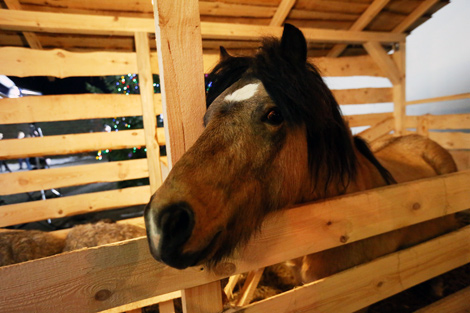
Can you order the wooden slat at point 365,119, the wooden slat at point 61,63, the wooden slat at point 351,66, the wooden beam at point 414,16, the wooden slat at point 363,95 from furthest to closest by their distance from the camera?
the wooden slat at point 365,119, the wooden slat at point 363,95, the wooden slat at point 351,66, the wooden beam at point 414,16, the wooden slat at point 61,63

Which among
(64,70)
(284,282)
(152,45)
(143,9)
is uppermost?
(143,9)

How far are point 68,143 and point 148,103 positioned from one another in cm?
142

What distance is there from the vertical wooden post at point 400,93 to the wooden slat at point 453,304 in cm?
475

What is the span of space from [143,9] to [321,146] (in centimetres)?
A: 375

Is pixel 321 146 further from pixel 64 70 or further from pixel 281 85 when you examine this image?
pixel 64 70

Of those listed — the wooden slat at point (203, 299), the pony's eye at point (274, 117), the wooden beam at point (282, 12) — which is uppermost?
the wooden beam at point (282, 12)

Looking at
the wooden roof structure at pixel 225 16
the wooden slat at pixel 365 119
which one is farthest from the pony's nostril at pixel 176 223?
the wooden slat at pixel 365 119

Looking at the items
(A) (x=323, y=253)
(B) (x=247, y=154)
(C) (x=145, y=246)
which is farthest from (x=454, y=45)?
(C) (x=145, y=246)

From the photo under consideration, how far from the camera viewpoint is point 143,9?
3.58 m

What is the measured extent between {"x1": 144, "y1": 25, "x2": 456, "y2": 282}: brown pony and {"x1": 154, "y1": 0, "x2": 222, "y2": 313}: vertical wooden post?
110mm

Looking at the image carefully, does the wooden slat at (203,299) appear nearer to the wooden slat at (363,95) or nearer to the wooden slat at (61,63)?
the wooden slat at (61,63)

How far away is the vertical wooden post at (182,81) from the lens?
0.93 metres

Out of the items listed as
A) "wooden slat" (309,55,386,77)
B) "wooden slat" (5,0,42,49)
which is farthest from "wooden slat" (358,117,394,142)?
"wooden slat" (5,0,42,49)

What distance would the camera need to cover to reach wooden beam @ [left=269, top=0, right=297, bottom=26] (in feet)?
12.8
